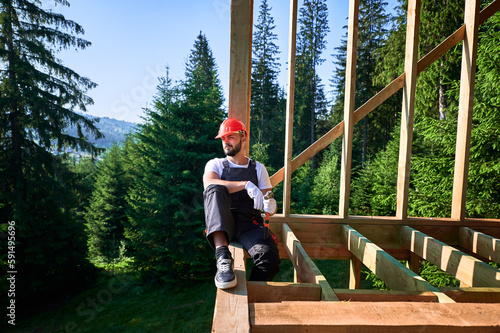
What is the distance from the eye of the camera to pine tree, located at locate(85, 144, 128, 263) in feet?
65.3

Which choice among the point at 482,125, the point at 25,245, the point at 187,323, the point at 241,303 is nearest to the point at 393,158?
the point at 482,125

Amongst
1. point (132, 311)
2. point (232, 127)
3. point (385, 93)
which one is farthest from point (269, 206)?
point (132, 311)

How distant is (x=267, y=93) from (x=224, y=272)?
25716 mm

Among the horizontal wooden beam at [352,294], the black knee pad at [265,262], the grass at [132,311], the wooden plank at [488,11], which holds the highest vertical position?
the wooden plank at [488,11]

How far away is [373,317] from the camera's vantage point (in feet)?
3.76

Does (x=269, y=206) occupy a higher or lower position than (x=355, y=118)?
lower

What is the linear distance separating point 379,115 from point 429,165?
13.2m

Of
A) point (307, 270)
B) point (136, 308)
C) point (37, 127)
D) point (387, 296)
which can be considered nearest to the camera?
point (387, 296)

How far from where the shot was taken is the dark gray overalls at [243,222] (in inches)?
80.0

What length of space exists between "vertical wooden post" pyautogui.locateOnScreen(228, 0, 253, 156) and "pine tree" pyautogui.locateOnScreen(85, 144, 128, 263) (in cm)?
1845

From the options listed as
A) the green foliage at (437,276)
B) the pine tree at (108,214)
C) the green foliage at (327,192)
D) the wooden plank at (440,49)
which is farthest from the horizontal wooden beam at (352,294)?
the pine tree at (108,214)

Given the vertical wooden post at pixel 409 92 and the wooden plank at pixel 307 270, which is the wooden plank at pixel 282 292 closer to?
the wooden plank at pixel 307 270

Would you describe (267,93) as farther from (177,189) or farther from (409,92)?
(409,92)

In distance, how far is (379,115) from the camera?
19266 millimetres
